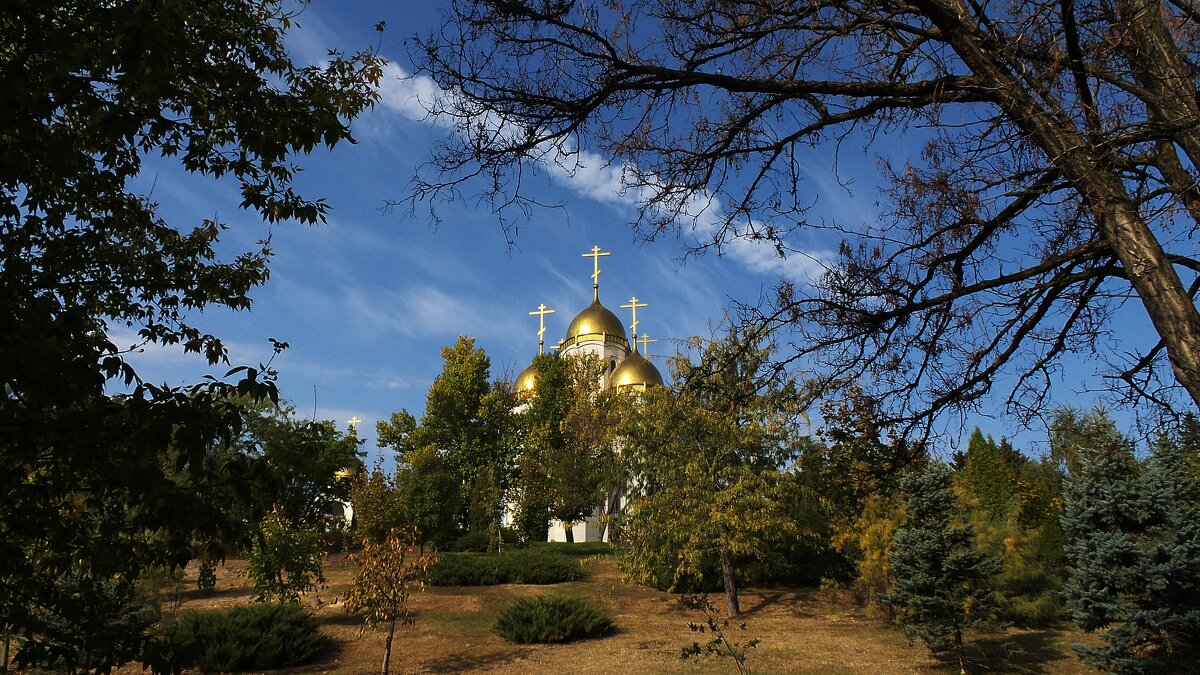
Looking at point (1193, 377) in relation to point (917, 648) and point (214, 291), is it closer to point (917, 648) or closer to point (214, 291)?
point (214, 291)

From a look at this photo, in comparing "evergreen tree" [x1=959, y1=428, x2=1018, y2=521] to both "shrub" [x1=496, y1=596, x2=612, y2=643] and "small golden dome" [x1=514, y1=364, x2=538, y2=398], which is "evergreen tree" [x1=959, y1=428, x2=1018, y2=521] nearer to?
"shrub" [x1=496, y1=596, x2=612, y2=643]

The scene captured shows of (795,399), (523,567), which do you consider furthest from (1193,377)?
(523,567)

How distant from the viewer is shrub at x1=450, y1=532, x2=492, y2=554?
3067 cm

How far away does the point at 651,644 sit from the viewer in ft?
46.2

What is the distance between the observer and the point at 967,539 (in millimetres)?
12445

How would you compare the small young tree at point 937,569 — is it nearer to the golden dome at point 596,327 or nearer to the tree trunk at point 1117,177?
the tree trunk at point 1117,177

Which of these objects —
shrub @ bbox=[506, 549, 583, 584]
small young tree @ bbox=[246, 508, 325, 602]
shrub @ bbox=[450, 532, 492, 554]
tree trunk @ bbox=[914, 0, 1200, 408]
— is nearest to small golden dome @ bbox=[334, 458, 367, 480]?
shrub @ bbox=[450, 532, 492, 554]

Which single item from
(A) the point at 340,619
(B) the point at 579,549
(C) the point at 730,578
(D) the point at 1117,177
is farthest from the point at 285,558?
(B) the point at 579,549

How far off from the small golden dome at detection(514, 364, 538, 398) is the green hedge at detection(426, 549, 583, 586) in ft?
62.0

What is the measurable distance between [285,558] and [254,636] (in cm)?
315

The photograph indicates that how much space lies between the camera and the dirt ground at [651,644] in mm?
12422

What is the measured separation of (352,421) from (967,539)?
34.4 metres

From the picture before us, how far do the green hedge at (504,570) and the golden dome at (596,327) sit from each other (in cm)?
2411

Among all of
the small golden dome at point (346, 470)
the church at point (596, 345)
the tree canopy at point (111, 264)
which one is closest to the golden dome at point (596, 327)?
the church at point (596, 345)
